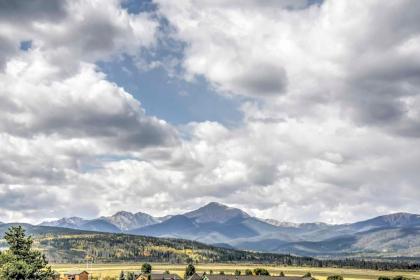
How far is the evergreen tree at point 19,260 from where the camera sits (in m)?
100

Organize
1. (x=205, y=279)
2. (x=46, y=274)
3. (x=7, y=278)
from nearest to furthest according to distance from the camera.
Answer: (x=7, y=278), (x=46, y=274), (x=205, y=279)

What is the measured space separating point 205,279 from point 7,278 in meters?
110

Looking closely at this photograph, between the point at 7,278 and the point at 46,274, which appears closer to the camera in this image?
the point at 7,278

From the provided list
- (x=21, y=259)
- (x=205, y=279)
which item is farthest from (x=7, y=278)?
(x=205, y=279)

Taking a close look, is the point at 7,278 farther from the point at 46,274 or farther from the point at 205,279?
the point at 205,279

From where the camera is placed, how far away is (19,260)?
102938mm

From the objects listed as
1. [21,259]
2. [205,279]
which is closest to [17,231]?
[21,259]

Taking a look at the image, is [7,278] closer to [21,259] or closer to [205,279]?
[21,259]

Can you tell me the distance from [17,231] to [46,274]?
12.5 metres

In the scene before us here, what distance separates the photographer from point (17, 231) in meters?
105

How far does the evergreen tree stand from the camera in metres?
100

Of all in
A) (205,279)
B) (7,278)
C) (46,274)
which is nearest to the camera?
(7,278)

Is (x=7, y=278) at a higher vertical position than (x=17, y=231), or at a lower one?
lower

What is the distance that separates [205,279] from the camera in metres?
198
